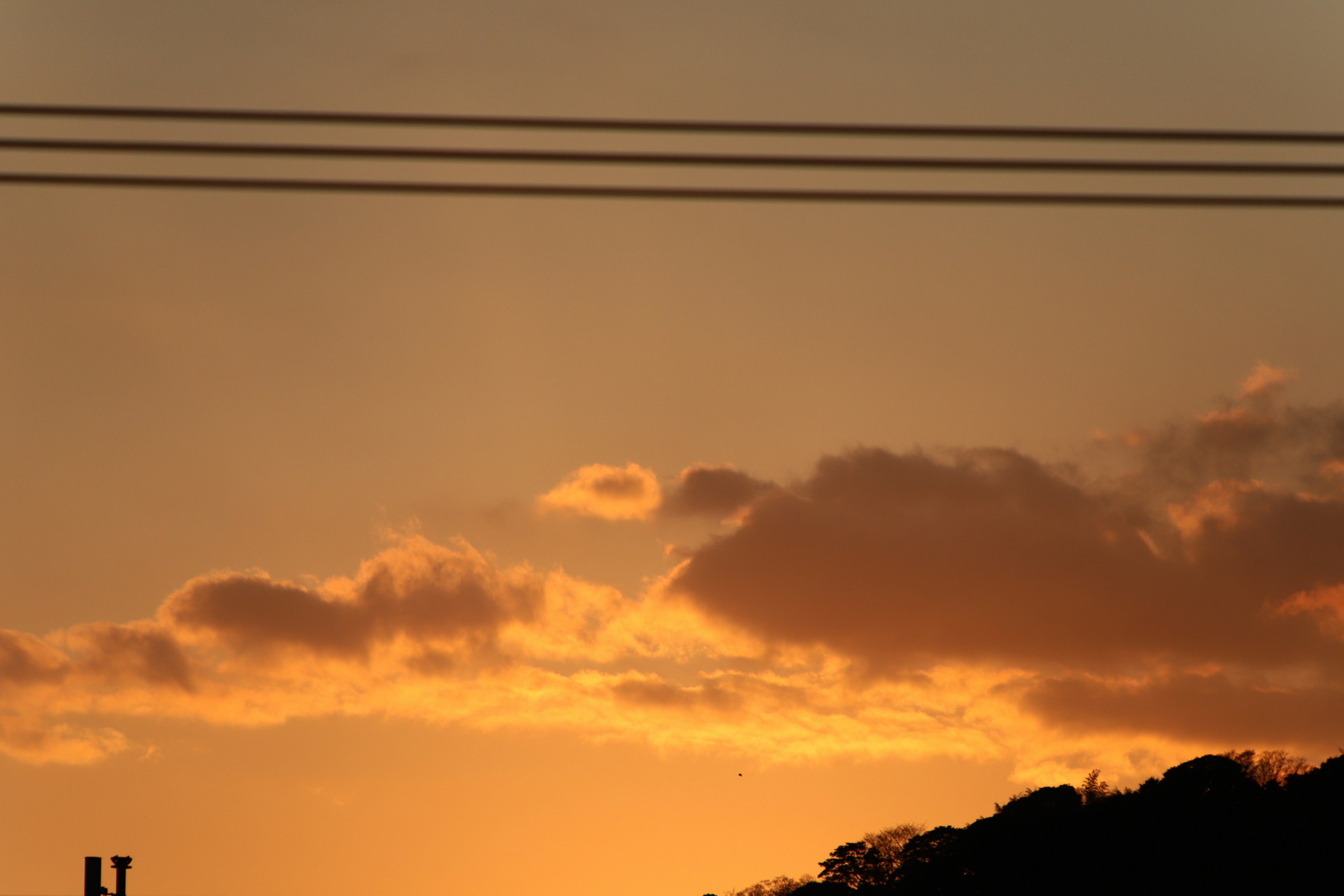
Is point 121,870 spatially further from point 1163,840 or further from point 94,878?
point 1163,840

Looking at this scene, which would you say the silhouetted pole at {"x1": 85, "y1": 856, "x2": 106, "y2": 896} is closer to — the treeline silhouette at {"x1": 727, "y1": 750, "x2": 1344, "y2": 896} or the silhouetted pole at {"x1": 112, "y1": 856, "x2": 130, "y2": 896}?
the silhouetted pole at {"x1": 112, "y1": 856, "x2": 130, "y2": 896}

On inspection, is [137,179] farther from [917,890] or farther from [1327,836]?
[917,890]

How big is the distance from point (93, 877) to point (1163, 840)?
68.8 m

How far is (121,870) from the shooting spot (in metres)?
41.2

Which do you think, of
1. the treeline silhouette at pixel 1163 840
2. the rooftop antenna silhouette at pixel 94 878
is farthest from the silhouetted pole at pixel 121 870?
the treeline silhouette at pixel 1163 840

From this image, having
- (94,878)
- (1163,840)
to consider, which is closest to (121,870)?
(94,878)

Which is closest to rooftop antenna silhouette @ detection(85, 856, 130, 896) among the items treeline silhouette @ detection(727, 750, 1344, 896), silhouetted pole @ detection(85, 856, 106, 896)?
silhouetted pole @ detection(85, 856, 106, 896)

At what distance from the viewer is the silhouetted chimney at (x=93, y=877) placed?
3806cm

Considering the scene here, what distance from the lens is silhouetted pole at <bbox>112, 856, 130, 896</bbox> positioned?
133 ft

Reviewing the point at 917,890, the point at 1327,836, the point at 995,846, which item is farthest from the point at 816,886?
the point at 1327,836

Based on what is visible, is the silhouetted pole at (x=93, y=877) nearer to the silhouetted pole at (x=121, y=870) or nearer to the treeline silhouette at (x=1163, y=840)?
the silhouetted pole at (x=121, y=870)

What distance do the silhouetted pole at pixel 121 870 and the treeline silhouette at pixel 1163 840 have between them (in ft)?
210

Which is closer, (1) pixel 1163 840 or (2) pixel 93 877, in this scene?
(2) pixel 93 877

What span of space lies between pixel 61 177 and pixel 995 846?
9512 cm
